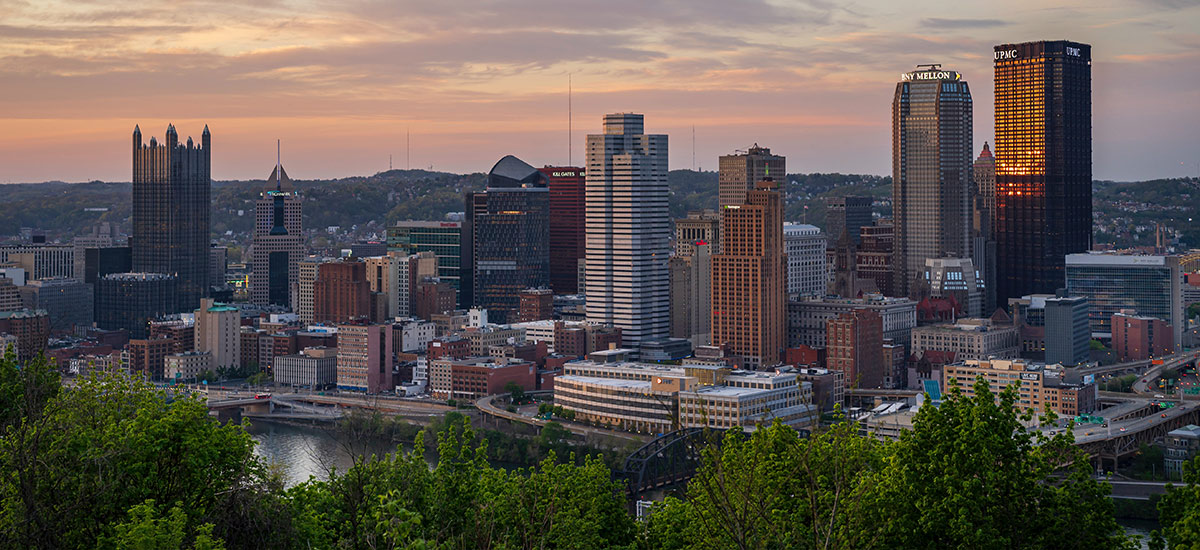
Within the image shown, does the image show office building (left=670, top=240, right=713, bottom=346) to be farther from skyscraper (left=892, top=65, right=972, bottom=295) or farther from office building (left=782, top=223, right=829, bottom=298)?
skyscraper (left=892, top=65, right=972, bottom=295)

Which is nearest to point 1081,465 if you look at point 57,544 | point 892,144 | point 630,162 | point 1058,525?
point 1058,525

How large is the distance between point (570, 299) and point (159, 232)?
22.6 metres

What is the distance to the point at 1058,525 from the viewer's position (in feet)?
39.5

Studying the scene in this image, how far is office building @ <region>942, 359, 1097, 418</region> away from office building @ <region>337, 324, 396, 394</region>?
20933 millimetres

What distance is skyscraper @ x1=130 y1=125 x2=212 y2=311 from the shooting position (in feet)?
264

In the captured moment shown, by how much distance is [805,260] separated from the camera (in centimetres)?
7075

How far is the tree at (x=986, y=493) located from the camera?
12.0 meters

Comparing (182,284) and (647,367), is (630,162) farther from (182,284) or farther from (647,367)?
(182,284)

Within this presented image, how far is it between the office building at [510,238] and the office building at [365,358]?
1684 centimetres

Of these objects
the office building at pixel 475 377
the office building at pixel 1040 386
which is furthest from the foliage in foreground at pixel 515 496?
the office building at pixel 475 377

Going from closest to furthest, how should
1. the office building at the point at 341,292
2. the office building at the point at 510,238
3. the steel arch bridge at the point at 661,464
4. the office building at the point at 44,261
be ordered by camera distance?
the steel arch bridge at the point at 661,464 → the office building at the point at 341,292 → the office building at the point at 510,238 → the office building at the point at 44,261

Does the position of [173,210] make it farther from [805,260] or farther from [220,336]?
[805,260]

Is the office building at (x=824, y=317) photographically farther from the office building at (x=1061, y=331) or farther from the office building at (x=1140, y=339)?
the office building at (x=1140, y=339)

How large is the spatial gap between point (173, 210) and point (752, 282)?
37.6 metres
